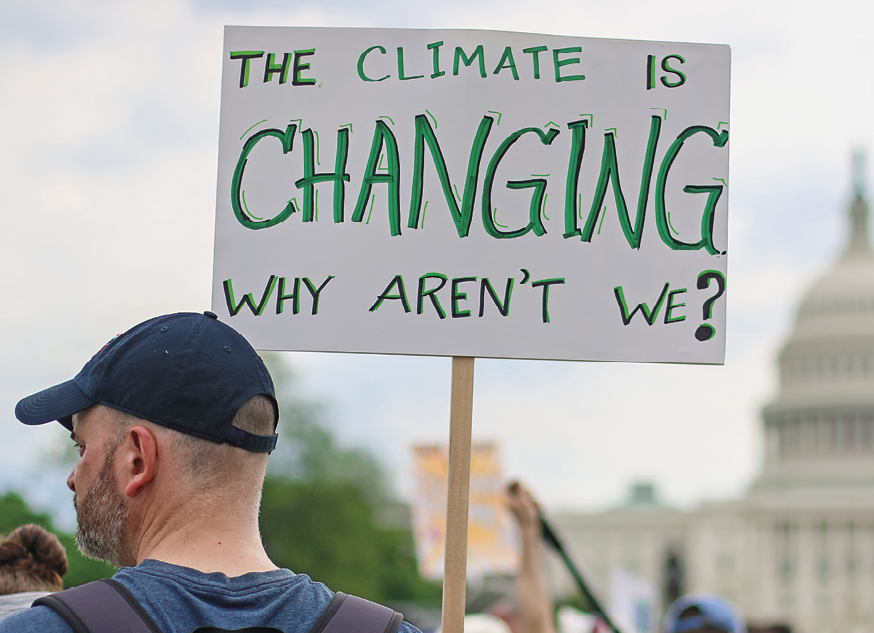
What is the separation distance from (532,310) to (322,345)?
0.45 m

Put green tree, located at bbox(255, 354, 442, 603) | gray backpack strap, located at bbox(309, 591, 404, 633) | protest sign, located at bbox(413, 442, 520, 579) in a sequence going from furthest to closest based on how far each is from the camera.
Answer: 1. green tree, located at bbox(255, 354, 442, 603)
2. protest sign, located at bbox(413, 442, 520, 579)
3. gray backpack strap, located at bbox(309, 591, 404, 633)

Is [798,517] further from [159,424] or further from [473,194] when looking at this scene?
[159,424]

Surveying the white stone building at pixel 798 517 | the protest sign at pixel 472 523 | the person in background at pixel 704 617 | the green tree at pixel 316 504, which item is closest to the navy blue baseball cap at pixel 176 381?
the person in background at pixel 704 617

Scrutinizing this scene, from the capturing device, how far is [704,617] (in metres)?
3.44

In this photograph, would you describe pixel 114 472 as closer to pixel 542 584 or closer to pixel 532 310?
pixel 532 310

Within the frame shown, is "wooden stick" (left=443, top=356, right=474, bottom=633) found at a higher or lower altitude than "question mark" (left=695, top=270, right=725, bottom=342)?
lower

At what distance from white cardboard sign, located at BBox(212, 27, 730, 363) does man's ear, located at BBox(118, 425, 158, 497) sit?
3.21 feet

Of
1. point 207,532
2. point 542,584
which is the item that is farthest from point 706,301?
point 207,532

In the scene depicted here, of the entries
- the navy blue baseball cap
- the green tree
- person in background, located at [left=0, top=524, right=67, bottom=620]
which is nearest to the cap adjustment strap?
the navy blue baseball cap

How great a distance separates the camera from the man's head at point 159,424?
4.96ft

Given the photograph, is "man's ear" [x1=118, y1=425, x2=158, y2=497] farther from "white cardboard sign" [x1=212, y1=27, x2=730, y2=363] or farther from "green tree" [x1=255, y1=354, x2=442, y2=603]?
"green tree" [x1=255, y1=354, x2=442, y2=603]

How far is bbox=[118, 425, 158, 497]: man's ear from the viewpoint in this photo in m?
1.51

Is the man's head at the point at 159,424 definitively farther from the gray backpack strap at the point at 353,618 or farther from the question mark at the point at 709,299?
the question mark at the point at 709,299

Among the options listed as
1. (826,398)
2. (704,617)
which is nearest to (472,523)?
(704,617)
